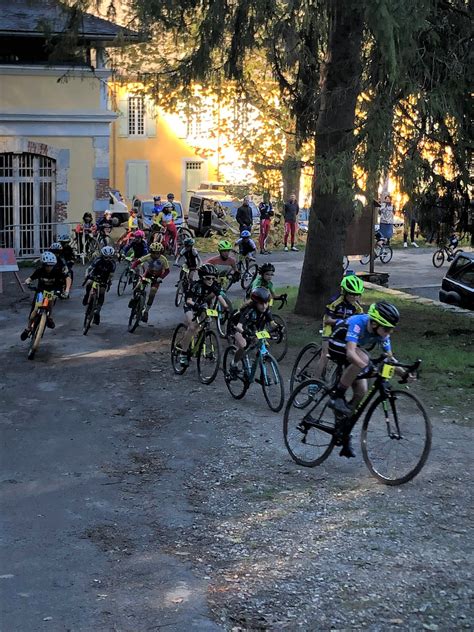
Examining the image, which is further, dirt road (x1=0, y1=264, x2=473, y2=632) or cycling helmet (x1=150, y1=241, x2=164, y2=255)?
cycling helmet (x1=150, y1=241, x2=164, y2=255)

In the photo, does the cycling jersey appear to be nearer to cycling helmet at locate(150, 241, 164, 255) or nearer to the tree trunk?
the tree trunk

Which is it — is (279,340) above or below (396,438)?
below

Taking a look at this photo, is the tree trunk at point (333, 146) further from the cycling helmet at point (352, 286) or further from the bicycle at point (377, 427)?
the bicycle at point (377, 427)

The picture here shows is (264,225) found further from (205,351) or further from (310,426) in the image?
(310,426)

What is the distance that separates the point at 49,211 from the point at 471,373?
1696 centimetres

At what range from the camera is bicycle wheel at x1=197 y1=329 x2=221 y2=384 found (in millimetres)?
13430

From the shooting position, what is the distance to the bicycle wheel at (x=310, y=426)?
9.64 m

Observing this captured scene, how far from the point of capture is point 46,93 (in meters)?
27.4

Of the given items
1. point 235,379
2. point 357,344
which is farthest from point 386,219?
point 357,344

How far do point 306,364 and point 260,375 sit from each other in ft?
2.46

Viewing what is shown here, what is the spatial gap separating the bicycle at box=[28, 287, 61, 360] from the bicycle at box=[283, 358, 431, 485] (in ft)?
20.3

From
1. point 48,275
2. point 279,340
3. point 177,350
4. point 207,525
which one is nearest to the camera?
point 207,525

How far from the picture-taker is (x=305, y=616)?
6.53 m

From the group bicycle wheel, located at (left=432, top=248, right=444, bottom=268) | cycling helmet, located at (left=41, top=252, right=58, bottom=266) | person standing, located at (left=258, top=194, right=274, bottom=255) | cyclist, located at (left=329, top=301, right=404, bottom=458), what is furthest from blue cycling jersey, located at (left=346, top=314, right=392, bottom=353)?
person standing, located at (left=258, top=194, right=274, bottom=255)
